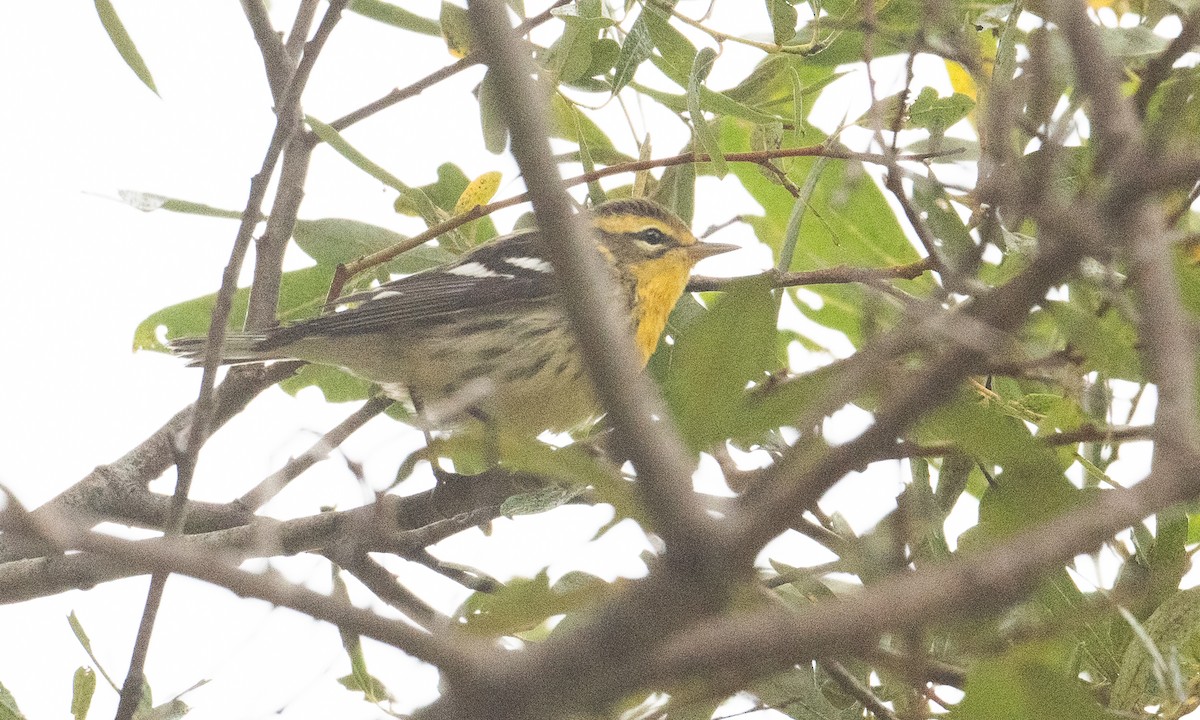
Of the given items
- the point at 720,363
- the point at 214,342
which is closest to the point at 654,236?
the point at 214,342

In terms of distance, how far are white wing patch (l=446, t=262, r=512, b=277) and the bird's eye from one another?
1.52 feet

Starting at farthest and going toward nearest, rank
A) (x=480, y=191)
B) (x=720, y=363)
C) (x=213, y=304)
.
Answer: (x=213, y=304), (x=480, y=191), (x=720, y=363)

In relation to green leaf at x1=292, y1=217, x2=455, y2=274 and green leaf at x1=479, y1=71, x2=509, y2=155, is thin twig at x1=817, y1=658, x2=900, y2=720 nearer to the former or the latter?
green leaf at x1=479, y1=71, x2=509, y2=155

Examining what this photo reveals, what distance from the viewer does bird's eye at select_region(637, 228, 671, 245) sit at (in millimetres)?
3965

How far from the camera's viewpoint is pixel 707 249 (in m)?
4.11

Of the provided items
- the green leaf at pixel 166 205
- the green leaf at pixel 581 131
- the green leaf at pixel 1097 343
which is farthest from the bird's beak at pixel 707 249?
the green leaf at pixel 1097 343

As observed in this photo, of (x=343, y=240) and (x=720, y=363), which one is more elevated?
(x=343, y=240)

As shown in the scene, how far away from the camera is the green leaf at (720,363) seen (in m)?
1.03

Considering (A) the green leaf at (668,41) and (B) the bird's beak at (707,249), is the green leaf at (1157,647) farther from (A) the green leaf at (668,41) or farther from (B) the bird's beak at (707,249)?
(B) the bird's beak at (707,249)

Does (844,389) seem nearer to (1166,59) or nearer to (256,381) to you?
(1166,59)

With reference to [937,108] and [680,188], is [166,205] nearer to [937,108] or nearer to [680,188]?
[680,188]

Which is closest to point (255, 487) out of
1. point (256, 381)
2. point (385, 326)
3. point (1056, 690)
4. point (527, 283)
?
point (256, 381)

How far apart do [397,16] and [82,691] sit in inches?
67.9

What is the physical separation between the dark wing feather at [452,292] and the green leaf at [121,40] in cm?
86
